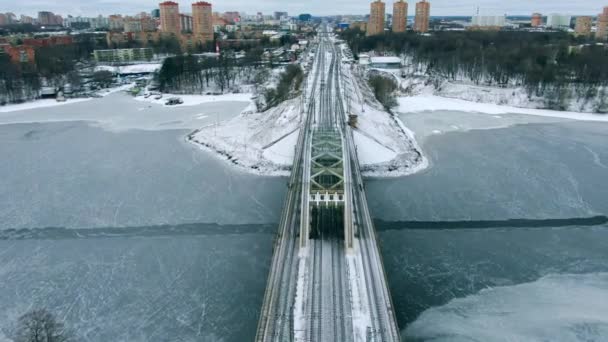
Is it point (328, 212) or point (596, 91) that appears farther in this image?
point (596, 91)

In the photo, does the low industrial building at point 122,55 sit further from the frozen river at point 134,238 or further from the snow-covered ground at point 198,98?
the frozen river at point 134,238

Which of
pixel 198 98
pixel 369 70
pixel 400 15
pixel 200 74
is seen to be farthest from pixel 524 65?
pixel 400 15

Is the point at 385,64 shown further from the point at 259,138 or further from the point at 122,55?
the point at 122,55

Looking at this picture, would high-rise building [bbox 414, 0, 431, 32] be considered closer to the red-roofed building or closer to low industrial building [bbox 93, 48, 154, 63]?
low industrial building [bbox 93, 48, 154, 63]

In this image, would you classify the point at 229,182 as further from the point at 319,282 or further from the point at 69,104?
the point at 69,104

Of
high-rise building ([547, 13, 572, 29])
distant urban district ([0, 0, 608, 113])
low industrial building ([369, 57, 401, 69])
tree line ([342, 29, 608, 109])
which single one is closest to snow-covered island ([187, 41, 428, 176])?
distant urban district ([0, 0, 608, 113])

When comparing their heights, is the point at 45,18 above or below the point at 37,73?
above

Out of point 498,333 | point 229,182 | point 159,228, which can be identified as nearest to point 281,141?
point 229,182
